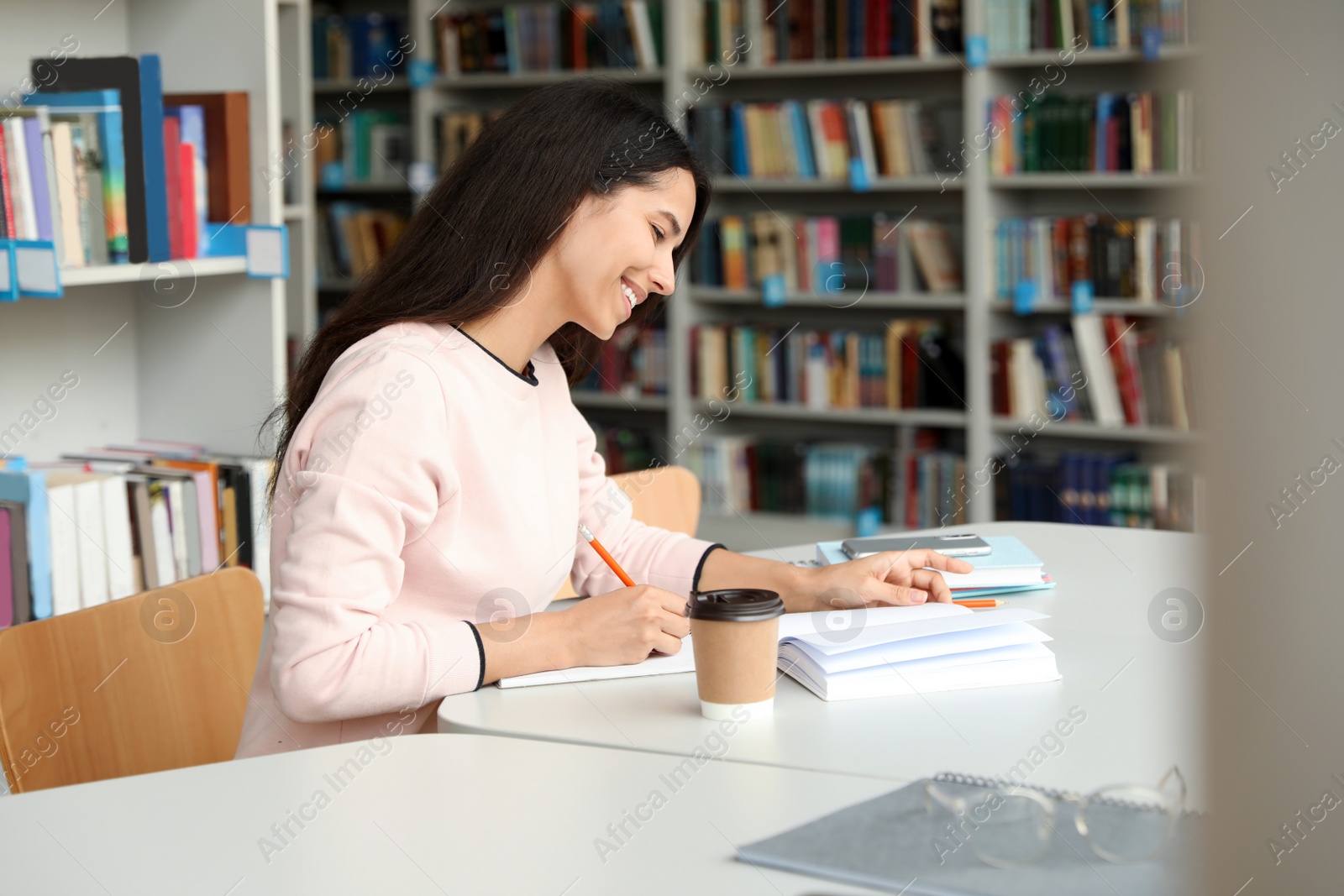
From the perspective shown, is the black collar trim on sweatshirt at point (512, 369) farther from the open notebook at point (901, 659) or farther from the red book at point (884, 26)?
the red book at point (884, 26)

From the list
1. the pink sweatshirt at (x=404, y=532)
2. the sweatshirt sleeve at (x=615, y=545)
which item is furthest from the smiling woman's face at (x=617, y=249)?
the sweatshirt sleeve at (x=615, y=545)

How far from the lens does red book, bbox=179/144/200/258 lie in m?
2.28

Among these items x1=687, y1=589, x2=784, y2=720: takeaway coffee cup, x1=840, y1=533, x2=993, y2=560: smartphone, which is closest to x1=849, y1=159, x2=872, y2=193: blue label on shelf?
x1=840, y1=533, x2=993, y2=560: smartphone

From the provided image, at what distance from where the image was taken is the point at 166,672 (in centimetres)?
135

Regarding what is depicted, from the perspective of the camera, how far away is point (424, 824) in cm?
85

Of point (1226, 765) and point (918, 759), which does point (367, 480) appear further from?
point (1226, 765)

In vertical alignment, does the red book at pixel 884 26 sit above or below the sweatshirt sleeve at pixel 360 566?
above

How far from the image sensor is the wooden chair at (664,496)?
196 centimetres

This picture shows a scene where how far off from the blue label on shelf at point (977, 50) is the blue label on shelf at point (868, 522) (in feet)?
4.54

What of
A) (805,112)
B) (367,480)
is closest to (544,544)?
(367,480)

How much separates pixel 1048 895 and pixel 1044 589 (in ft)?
2.68

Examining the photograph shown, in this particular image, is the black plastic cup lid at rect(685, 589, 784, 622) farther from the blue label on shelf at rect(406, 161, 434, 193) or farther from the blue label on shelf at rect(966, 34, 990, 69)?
the blue label on shelf at rect(406, 161, 434, 193)

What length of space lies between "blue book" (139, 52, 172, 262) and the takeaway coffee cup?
60.7 inches

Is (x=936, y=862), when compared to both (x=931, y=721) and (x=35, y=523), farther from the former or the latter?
(x=35, y=523)
